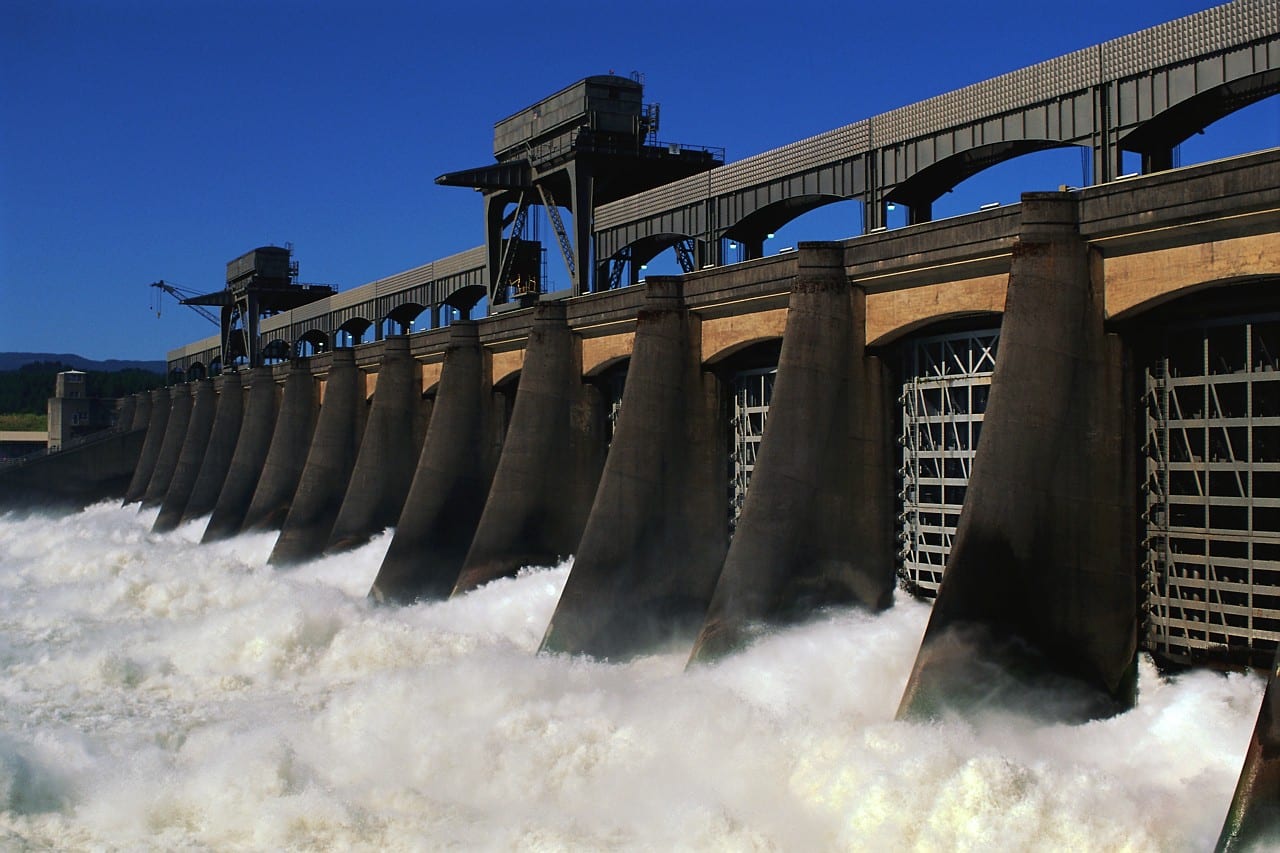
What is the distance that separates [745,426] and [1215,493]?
34.1 feet

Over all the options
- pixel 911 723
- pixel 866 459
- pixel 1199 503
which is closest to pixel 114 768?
pixel 911 723

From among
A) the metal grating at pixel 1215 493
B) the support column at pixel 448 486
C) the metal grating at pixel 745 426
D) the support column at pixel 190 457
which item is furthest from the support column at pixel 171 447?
the metal grating at pixel 1215 493

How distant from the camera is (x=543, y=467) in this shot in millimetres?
28469

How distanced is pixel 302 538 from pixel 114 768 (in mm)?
21257

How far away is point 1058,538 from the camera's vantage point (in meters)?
16.2

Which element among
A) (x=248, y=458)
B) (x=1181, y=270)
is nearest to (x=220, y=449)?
(x=248, y=458)

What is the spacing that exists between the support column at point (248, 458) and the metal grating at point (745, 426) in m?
25.1

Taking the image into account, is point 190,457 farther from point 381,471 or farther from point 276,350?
point 381,471

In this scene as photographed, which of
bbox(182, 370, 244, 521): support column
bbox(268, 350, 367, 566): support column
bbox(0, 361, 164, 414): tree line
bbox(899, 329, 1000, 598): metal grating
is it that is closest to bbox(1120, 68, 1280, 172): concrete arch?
bbox(899, 329, 1000, 598): metal grating

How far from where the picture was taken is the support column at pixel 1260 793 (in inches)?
435

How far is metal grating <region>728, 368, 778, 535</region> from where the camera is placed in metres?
24.5

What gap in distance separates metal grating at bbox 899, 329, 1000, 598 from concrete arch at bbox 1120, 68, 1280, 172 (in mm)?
3859

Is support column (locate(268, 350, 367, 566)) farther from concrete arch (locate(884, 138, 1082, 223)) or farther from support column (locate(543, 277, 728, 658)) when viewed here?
concrete arch (locate(884, 138, 1082, 223))

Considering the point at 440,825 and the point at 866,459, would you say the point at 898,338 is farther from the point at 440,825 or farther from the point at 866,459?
the point at 440,825
